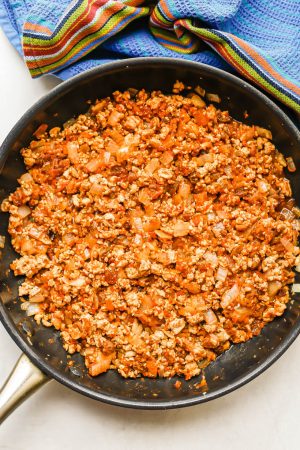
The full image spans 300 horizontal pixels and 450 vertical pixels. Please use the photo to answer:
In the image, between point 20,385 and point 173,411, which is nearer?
Result: point 20,385

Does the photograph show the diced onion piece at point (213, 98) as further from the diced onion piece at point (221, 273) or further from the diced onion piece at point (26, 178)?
the diced onion piece at point (26, 178)

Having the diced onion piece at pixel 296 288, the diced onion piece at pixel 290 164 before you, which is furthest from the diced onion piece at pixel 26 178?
the diced onion piece at pixel 296 288

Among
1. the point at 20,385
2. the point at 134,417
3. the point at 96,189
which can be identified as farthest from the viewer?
the point at 134,417

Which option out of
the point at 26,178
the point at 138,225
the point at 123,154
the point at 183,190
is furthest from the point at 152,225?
the point at 26,178

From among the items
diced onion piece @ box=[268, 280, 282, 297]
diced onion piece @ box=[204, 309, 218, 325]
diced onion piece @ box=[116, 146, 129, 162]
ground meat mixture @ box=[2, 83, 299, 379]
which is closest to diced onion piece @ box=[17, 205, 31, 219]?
ground meat mixture @ box=[2, 83, 299, 379]

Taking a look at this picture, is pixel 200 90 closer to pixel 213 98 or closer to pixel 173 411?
pixel 213 98

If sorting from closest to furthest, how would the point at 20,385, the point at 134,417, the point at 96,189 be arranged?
the point at 20,385 < the point at 96,189 < the point at 134,417

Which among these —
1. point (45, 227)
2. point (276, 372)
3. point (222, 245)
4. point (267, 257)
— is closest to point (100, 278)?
point (45, 227)
